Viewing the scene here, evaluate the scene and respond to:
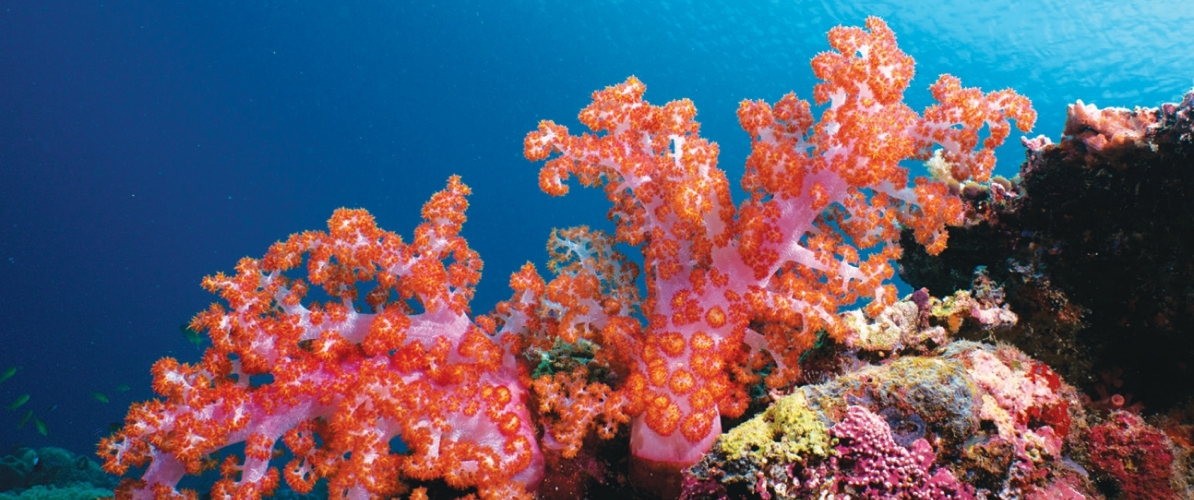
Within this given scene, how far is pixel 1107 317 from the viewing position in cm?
335

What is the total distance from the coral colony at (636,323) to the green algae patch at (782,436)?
0.06 meters

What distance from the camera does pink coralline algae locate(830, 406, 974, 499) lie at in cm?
247

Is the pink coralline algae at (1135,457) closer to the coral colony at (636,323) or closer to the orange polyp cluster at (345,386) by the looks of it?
the coral colony at (636,323)

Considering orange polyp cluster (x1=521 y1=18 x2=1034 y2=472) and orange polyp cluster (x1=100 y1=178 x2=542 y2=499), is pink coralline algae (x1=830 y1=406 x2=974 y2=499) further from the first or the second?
orange polyp cluster (x1=100 y1=178 x2=542 y2=499)

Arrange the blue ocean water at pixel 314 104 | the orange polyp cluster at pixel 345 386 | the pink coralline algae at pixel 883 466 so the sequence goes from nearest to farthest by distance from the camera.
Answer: the pink coralline algae at pixel 883 466 < the orange polyp cluster at pixel 345 386 < the blue ocean water at pixel 314 104

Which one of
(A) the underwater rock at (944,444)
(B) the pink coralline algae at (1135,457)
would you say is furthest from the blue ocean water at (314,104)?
(A) the underwater rock at (944,444)

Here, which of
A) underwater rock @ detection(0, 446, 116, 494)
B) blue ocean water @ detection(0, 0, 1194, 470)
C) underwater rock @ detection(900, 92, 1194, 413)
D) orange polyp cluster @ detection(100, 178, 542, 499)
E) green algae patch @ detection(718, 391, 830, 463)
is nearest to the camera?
green algae patch @ detection(718, 391, 830, 463)

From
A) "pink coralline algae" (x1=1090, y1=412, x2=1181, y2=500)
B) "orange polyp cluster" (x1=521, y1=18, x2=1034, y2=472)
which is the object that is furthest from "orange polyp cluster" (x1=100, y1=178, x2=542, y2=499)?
"pink coralline algae" (x1=1090, y1=412, x2=1181, y2=500)

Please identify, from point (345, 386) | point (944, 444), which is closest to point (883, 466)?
point (944, 444)

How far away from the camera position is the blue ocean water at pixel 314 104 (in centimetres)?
4062

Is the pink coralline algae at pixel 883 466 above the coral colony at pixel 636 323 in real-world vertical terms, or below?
below

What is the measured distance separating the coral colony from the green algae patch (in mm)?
55

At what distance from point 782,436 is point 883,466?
0.46m

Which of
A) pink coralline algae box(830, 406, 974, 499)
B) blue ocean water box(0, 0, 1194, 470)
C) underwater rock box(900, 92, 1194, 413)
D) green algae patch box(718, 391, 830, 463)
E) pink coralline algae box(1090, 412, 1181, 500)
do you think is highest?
blue ocean water box(0, 0, 1194, 470)
